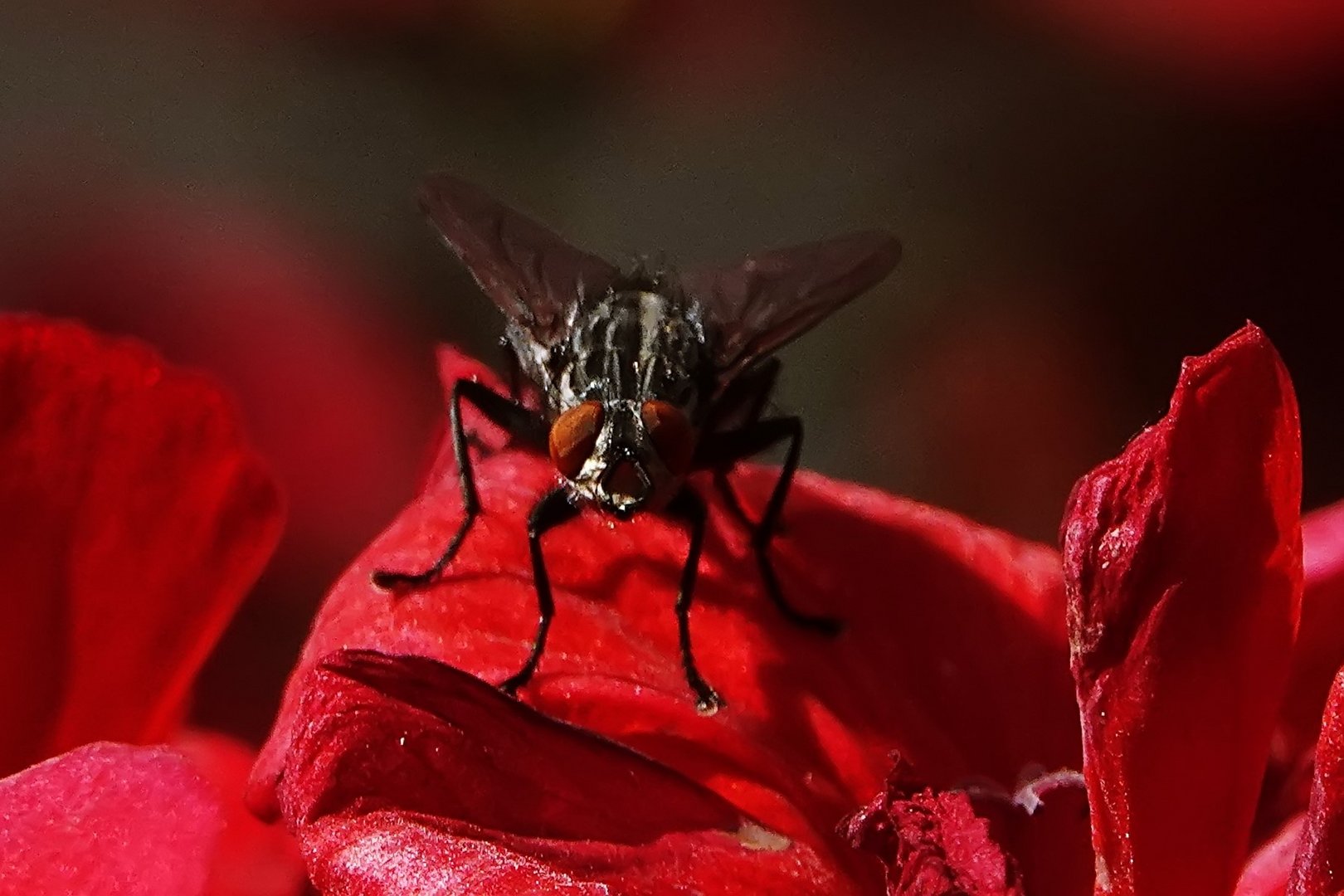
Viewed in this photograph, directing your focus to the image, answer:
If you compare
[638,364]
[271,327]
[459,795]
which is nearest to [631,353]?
[638,364]

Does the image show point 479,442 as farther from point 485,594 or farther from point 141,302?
point 141,302

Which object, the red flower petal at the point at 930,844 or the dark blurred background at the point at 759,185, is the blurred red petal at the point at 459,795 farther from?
the dark blurred background at the point at 759,185

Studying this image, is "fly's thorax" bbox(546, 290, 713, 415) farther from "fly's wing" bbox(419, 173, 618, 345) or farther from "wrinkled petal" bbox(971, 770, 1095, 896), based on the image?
"wrinkled petal" bbox(971, 770, 1095, 896)

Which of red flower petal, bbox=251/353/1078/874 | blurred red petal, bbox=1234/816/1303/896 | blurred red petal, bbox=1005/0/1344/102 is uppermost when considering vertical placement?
blurred red petal, bbox=1005/0/1344/102

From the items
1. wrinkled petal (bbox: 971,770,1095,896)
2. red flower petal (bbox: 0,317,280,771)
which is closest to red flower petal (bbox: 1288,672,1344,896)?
wrinkled petal (bbox: 971,770,1095,896)

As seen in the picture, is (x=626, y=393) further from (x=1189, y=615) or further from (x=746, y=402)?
Answer: (x=1189, y=615)

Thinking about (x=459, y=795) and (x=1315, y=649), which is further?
(x=1315, y=649)
